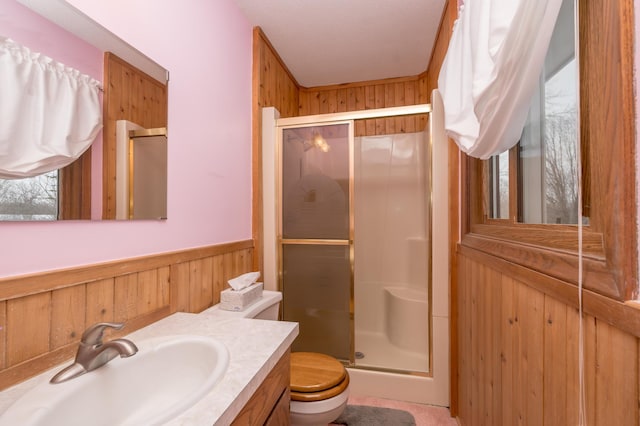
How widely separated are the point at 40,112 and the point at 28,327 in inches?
22.6

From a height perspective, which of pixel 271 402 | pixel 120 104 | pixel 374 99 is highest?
pixel 374 99

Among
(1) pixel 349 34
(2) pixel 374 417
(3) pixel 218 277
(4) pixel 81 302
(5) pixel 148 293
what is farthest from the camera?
(1) pixel 349 34

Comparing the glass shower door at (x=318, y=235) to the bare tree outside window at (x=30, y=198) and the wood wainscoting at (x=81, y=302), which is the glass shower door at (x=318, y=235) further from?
the bare tree outside window at (x=30, y=198)

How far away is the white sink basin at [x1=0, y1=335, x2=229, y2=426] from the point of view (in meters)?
0.60

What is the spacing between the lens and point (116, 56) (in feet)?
3.28

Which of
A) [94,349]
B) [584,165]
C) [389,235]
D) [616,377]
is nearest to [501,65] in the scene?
[584,165]

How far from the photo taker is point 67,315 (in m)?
0.85

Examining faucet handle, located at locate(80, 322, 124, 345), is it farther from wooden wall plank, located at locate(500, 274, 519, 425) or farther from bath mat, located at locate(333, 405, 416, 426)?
bath mat, located at locate(333, 405, 416, 426)

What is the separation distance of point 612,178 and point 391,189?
220 centimetres

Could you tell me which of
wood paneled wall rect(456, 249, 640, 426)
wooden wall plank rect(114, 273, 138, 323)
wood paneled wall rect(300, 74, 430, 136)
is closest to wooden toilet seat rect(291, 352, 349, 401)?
wood paneled wall rect(456, 249, 640, 426)

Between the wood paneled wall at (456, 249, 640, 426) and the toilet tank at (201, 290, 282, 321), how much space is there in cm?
103

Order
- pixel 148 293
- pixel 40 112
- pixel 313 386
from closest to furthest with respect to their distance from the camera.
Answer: pixel 40 112 → pixel 148 293 → pixel 313 386

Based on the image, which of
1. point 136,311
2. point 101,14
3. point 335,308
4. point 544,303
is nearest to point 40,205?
point 136,311

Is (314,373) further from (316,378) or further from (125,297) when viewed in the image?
(125,297)
